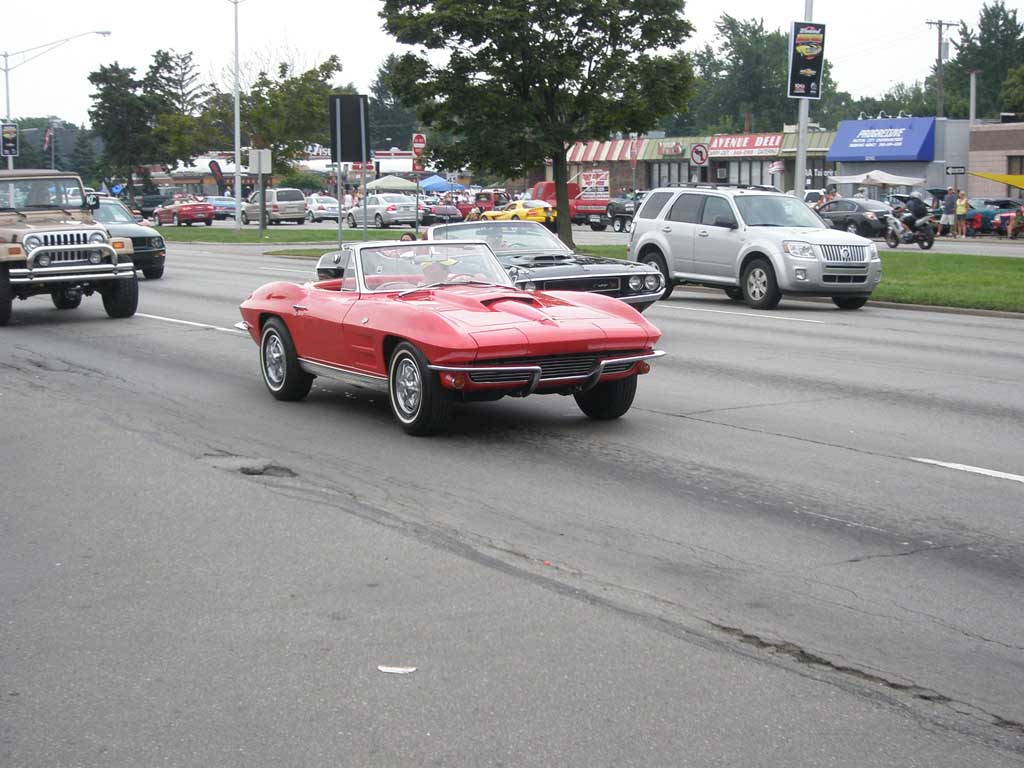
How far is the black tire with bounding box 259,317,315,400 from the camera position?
35.3 ft

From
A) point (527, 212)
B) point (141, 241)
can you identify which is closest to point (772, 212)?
point (141, 241)

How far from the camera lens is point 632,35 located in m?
30.2

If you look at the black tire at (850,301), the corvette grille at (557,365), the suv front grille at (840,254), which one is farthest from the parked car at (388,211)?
the corvette grille at (557,365)

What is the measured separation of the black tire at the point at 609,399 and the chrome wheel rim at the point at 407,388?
135 centimetres

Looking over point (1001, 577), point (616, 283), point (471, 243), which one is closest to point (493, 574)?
point (1001, 577)

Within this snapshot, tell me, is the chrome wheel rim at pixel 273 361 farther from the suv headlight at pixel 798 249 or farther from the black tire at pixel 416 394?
the suv headlight at pixel 798 249

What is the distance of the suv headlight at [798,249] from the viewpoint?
776 inches

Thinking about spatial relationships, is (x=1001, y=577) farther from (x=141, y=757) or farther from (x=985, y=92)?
(x=985, y=92)

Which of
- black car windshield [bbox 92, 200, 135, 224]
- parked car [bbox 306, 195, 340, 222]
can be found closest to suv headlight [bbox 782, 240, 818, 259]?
black car windshield [bbox 92, 200, 135, 224]

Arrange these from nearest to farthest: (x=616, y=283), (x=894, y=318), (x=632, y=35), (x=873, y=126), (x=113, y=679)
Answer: (x=113, y=679) → (x=616, y=283) → (x=894, y=318) → (x=632, y=35) → (x=873, y=126)

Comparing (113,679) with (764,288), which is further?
(764,288)

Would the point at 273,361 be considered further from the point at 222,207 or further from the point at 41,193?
the point at 222,207

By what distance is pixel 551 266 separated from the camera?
49.9ft

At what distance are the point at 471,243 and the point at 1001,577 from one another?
576 cm
